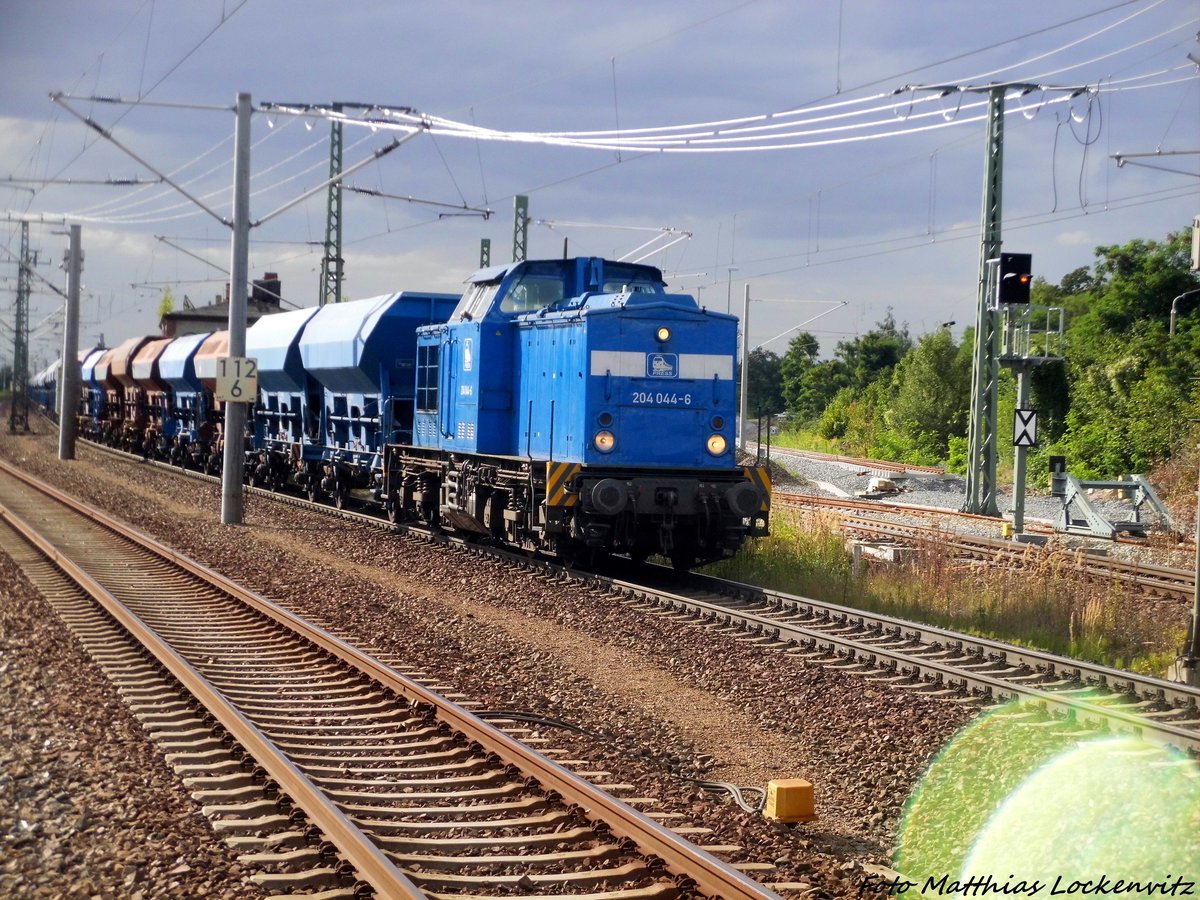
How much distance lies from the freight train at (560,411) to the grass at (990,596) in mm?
927

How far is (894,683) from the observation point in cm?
917

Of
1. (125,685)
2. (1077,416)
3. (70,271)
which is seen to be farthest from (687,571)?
(70,271)

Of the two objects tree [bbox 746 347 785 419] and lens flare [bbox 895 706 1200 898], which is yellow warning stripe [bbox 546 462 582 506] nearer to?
lens flare [bbox 895 706 1200 898]

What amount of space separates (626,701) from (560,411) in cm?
614

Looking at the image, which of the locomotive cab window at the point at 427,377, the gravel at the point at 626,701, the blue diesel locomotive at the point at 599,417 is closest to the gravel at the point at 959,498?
the blue diesel locomotive at the point at 599,417

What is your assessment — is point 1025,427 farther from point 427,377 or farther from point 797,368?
point 797,368

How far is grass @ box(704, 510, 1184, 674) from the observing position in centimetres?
1125

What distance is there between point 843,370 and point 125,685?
6061cm

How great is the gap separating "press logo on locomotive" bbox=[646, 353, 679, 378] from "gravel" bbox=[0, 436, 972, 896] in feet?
8.54

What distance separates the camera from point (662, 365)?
1404 cm

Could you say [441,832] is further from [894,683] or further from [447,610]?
[447,610]

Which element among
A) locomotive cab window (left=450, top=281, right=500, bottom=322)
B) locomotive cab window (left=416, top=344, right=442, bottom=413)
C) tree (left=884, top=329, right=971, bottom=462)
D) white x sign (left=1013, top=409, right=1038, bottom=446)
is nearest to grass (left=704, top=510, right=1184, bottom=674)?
white x sign (left=1013, top=409, right=1038, bottom=446)

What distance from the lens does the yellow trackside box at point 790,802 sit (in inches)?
239

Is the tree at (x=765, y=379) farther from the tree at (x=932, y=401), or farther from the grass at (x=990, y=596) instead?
the grass at (x=990, y=596)
